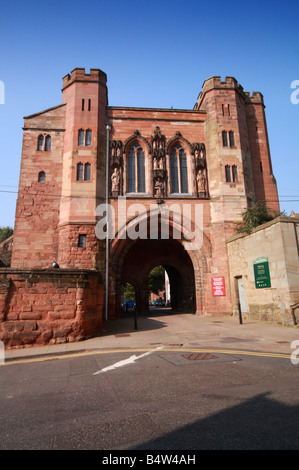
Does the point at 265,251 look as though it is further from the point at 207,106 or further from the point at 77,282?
the point at 207,106

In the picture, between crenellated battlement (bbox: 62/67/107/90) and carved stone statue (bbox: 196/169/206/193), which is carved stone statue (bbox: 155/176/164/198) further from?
crenellated battlement (bbox: 62/67/107/90)

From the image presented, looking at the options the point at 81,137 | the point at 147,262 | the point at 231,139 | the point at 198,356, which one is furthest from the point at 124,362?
the point at 147,262

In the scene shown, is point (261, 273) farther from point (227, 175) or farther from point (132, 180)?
point (132, 180)

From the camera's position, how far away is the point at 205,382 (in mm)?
4453

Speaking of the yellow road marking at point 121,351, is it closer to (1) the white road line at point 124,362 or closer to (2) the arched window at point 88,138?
(1) the white road line at point 124,362

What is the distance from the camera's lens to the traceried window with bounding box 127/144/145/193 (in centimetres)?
2030

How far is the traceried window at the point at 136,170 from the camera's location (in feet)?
66.6

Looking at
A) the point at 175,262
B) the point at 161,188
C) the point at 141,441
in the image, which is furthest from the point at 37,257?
the point at 141,441
